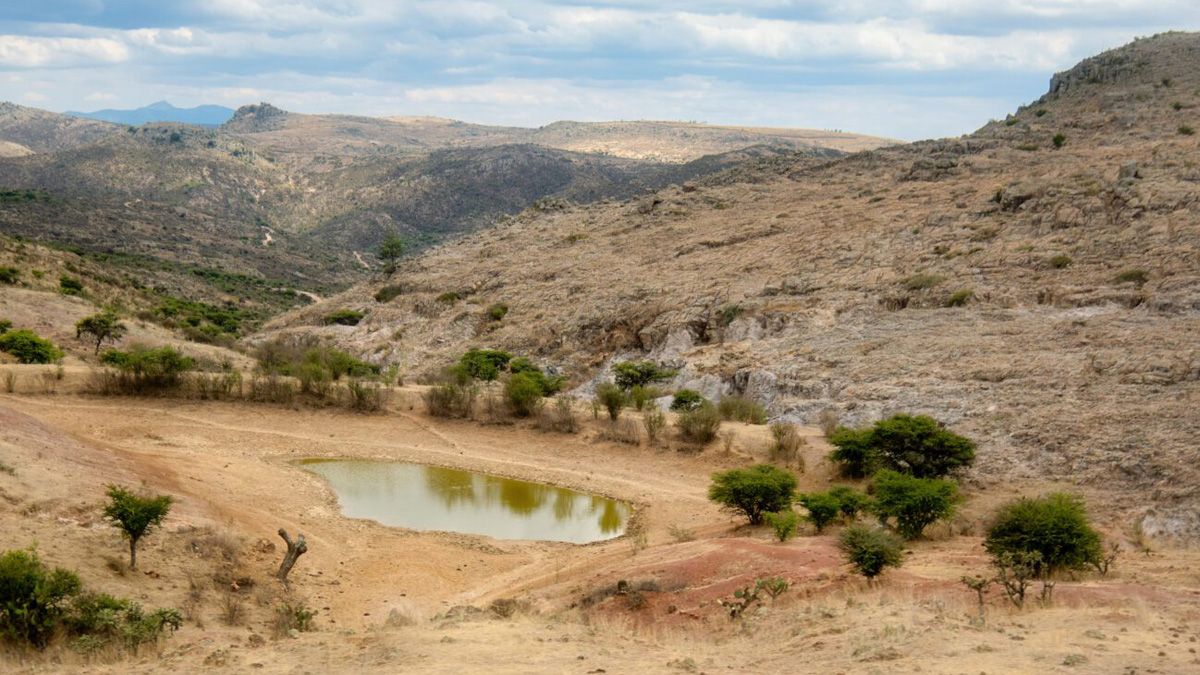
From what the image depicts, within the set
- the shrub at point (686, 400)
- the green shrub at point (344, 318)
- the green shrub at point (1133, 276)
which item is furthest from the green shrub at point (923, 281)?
the green shrub at point (344, 318)

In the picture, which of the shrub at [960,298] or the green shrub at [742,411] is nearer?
the green shrub at [742,411]

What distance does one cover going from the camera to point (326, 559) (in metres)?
14.6

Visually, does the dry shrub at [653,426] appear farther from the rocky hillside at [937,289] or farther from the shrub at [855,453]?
the shrub at [855,453]

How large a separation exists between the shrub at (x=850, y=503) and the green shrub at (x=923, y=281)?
46.4 ft

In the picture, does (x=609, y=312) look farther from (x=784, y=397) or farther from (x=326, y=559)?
(x=326, y=559)

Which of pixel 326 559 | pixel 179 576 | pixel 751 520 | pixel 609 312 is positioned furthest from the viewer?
pixel 609 312

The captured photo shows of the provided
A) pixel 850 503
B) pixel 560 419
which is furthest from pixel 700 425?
pixel 850 503

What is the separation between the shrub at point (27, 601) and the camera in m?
9.43

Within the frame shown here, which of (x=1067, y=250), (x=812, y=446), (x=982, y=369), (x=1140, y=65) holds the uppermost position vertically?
(x=1140, y=65)

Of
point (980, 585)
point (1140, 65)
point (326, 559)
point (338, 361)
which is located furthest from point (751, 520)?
point (1140, 65)

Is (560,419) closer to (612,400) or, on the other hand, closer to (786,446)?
(612,400)

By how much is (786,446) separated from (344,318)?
27.7m

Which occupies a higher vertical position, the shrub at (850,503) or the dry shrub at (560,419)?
the shrub at (850,503)

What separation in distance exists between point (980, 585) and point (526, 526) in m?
9.75
